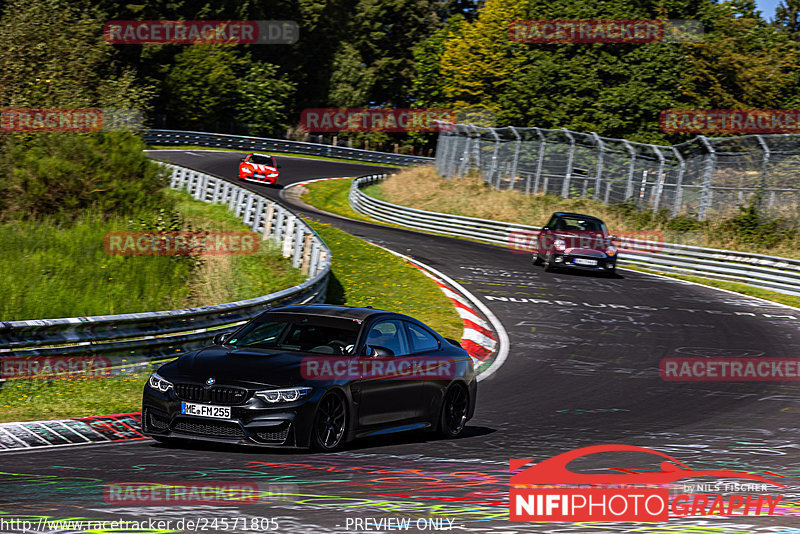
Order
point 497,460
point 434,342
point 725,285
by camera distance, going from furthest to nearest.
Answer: point 725,285, point 434,342, point 497,460

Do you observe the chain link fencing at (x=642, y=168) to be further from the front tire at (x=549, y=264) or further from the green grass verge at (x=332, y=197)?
the front tire at (x=549, y=264)

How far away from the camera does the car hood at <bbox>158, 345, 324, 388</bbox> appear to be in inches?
332

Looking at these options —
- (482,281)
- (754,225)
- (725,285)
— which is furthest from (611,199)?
(482,281)

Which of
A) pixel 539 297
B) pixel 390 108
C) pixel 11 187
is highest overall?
pixel 390 108

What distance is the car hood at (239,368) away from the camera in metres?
8.43

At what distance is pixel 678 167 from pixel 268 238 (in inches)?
680

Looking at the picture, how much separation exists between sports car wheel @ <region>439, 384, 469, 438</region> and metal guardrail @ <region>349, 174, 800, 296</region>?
735 inches

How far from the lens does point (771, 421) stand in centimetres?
1178

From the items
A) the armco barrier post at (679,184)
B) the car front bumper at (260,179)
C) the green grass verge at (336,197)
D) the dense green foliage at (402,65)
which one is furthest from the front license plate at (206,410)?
the car front bumper at (260,179)

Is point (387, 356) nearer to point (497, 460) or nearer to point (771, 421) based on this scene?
point (497, 460)

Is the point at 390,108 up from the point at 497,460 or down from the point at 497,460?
up

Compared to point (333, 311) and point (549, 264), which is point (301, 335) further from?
point (549, 264)

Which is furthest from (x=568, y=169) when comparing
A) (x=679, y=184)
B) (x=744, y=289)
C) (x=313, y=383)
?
(x=313, y=383)

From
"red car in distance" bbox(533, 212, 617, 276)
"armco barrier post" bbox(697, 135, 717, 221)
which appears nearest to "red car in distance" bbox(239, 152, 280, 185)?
"armco barrier post" bbox(697, 135, 717, 221)
